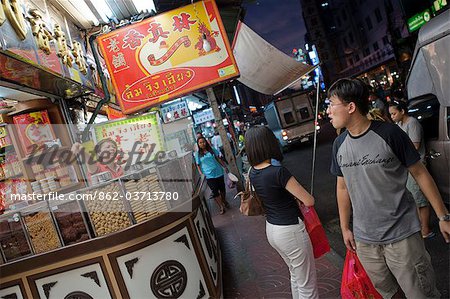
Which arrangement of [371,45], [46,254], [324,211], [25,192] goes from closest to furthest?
1. [46,254]
2. [25,192]
3. [324,211]
4. [371,45]

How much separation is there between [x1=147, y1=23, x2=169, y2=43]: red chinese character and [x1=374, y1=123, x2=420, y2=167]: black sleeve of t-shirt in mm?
5196

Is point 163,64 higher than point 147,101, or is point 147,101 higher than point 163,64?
point 163,64

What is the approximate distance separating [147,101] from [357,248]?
4860 mm

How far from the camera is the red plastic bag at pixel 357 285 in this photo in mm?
2871

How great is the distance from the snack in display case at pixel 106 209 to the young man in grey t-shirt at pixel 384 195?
252 cm

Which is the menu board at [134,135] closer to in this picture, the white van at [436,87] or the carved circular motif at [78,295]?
the carved circular motif at [78,295]

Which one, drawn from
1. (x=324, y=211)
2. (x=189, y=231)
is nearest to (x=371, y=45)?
(x=324, y=211)

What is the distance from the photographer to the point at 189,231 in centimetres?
441

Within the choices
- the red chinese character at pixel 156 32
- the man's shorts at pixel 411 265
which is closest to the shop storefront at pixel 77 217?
the red chinese character at pixel 156 32

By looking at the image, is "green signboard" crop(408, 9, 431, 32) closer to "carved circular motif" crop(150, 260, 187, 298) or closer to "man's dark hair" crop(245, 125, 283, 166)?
"man's dark hair" crop(245, 125, 283, 166)

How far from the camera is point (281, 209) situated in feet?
10.4

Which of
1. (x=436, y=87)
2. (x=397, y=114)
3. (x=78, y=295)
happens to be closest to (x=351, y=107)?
(x=397, y=114)

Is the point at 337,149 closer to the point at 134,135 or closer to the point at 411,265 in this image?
the point at 411,265

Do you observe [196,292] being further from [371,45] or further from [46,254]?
[371,45]
